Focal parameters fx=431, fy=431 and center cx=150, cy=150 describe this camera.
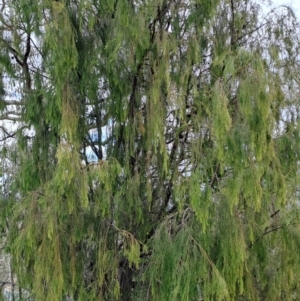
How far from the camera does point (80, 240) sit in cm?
309

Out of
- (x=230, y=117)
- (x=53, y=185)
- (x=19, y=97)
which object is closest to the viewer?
(x=230, y=117)

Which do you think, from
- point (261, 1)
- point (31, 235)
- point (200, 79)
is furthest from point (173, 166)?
point (261, 1)

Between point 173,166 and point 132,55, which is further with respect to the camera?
point 173,166

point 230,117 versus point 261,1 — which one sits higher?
point 261,1

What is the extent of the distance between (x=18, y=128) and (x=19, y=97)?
0.87ft

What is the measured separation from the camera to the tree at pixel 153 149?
8.66 feet

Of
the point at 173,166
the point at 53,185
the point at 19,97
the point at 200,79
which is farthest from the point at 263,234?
the point at 19,97

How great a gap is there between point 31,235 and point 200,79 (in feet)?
5.38

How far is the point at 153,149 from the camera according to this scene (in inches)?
129

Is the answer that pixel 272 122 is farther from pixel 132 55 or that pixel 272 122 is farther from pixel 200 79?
pixel 132 55

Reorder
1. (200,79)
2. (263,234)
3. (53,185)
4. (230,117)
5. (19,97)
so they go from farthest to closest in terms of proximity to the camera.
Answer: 1. (19,97)
2. (200,79)
3. (263,234)
4. (53,185)
5. (230,117)

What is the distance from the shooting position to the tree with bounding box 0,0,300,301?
8.66 ft

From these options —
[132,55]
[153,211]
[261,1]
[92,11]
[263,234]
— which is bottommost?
[263,234]

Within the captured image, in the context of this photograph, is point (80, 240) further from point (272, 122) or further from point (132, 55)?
point (272, 122)
